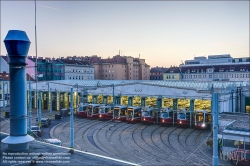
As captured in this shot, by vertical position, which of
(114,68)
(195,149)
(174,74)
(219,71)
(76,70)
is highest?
(114,68)

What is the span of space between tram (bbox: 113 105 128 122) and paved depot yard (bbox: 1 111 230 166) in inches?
49.5

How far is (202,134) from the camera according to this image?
28.5 metres

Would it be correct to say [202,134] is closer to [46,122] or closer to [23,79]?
[46,122]

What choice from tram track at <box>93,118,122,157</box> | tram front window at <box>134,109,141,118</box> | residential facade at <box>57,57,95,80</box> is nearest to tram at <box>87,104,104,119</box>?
tram front window at <box>134,109,141,118</box>

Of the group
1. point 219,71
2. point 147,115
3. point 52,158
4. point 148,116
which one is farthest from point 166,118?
point 219,71

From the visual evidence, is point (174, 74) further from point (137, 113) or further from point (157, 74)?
point (137, 113)

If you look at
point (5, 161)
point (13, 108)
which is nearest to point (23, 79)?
point (13, 108)

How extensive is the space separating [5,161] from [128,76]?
9157cm

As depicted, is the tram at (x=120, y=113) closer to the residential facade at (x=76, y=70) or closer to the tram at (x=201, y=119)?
the tram at (x=201, y=119)

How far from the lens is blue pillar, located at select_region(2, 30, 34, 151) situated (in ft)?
25.2

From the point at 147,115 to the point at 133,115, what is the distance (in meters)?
1.84

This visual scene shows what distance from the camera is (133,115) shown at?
3569cm

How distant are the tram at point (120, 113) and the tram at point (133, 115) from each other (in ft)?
3.38

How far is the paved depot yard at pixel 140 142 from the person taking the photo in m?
19.4
